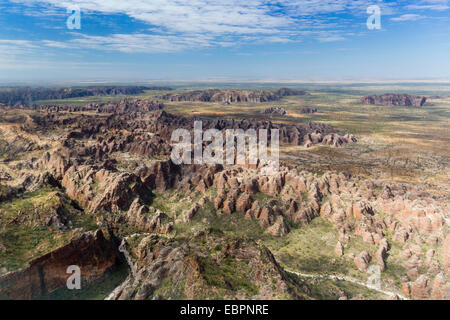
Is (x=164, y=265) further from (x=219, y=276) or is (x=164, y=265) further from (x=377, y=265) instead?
(x=377, y=265)

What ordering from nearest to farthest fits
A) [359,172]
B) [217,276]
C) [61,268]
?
[217,276] → [61,268] → [359,172]

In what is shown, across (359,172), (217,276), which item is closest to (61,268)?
(217,276)

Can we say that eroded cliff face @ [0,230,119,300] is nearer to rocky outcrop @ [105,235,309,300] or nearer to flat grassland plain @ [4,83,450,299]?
flat grassland plain @ [4,83,450,299]

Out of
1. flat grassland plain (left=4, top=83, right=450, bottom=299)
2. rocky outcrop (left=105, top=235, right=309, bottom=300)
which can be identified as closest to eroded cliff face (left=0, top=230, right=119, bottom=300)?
flat grassland plain (left=4, top=83, right=450, bottom=299)

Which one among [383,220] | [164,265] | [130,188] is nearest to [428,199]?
[383,220]

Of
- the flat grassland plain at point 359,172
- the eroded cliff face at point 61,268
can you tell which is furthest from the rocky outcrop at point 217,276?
the eroded cliff face at point 61,268

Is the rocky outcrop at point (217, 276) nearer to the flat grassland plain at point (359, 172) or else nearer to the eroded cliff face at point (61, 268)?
the flat grassland plain at point (359, 172)

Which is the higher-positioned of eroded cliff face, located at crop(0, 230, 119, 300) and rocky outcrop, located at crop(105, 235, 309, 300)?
rocky outcrop, located at crop(105, 235, 309, 300)

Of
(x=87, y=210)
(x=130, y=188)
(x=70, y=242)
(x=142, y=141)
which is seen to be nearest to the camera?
(x=70, y=242)

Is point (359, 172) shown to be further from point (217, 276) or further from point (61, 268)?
point (61, 268)
